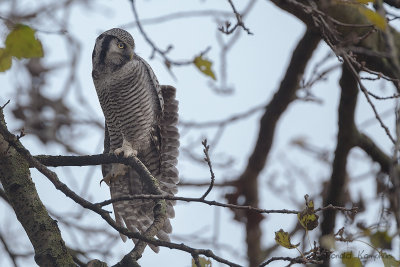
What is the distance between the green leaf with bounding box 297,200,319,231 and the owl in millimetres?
2549

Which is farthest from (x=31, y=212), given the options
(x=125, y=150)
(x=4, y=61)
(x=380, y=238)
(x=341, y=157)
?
(x=341, y=157)

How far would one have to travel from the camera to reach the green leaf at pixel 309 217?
96.2 inches

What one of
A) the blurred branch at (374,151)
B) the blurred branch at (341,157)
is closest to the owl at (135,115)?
the blurred branch at (341,157)

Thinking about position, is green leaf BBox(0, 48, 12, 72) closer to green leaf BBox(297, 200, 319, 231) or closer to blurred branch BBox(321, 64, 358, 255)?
green leaf BBox(297, 200, 319, 231)

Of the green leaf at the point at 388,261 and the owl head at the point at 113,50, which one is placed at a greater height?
the owl head at the point at 113,50

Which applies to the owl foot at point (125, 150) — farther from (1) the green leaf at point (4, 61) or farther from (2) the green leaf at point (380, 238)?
(2) the green leaf at point (380, 238)

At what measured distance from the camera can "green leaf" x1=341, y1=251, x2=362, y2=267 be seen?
207 cm

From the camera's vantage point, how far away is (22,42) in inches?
74.8

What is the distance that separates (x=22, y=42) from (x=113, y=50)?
298 cm

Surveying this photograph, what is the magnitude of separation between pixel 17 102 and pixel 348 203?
364 centimetres

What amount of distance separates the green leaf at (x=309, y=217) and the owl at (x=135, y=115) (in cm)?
255

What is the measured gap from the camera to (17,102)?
239 inches

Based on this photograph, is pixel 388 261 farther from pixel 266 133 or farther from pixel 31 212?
pixel 266 133

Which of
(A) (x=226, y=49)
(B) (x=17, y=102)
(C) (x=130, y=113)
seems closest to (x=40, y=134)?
(B) (x=17, y=102)
